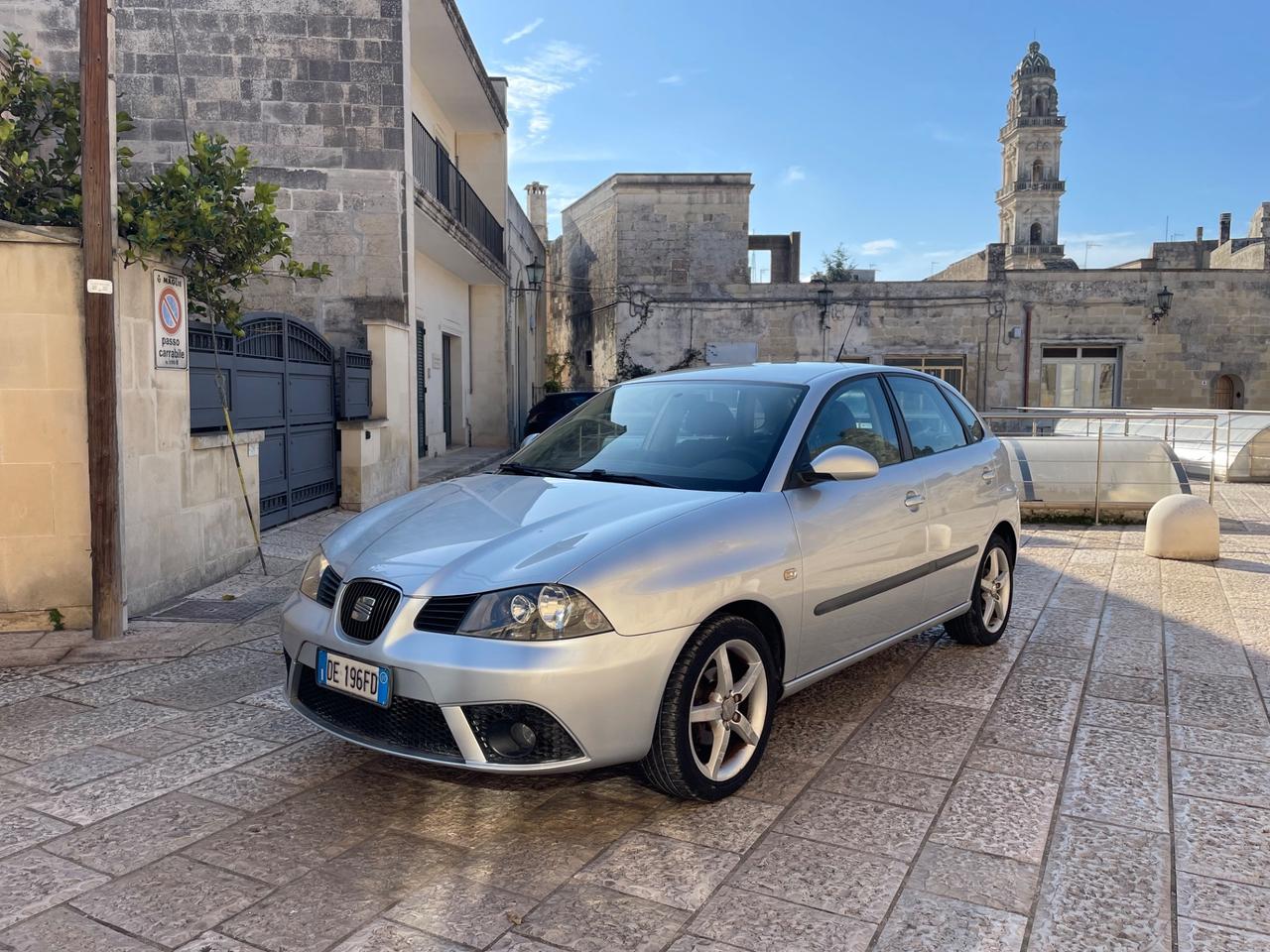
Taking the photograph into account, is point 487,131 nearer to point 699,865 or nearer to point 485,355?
point 485,355

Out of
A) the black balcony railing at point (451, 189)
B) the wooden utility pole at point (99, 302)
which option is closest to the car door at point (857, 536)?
the wooden utility pole at point (99, 302)

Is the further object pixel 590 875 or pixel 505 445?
pixel 505 445

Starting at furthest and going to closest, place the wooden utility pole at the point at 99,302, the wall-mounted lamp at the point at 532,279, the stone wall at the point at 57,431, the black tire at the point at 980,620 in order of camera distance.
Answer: the wall-mounted lamp at the point at 532,279
the stone wall at the point at 57,431
the black tire at the point at 980,620
the wooden utility pole at the point at 99,302

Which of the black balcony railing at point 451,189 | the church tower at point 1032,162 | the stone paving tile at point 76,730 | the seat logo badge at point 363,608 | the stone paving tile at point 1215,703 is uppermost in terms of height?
the church tower at point 1032,162

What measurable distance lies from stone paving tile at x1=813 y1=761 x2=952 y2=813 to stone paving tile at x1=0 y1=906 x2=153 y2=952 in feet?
7.39

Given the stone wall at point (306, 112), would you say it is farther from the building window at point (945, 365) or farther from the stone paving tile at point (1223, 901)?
the building window at point (945, 365)

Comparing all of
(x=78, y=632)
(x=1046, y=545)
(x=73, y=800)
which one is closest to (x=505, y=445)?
(x=1046, y=545)

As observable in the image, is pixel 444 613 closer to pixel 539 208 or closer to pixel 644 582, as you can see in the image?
pixel 644 582

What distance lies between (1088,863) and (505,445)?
1990cm

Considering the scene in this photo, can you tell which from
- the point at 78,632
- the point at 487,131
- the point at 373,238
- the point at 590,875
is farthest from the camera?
the point at 487,131

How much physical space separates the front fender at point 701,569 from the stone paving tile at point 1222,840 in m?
1.41

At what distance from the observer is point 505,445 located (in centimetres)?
2220

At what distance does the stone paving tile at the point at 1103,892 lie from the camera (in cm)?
250

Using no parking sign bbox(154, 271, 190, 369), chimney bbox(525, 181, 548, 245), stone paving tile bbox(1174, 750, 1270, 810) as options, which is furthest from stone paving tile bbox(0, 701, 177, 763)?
chimney bbox(525, 181, 548, 245)
